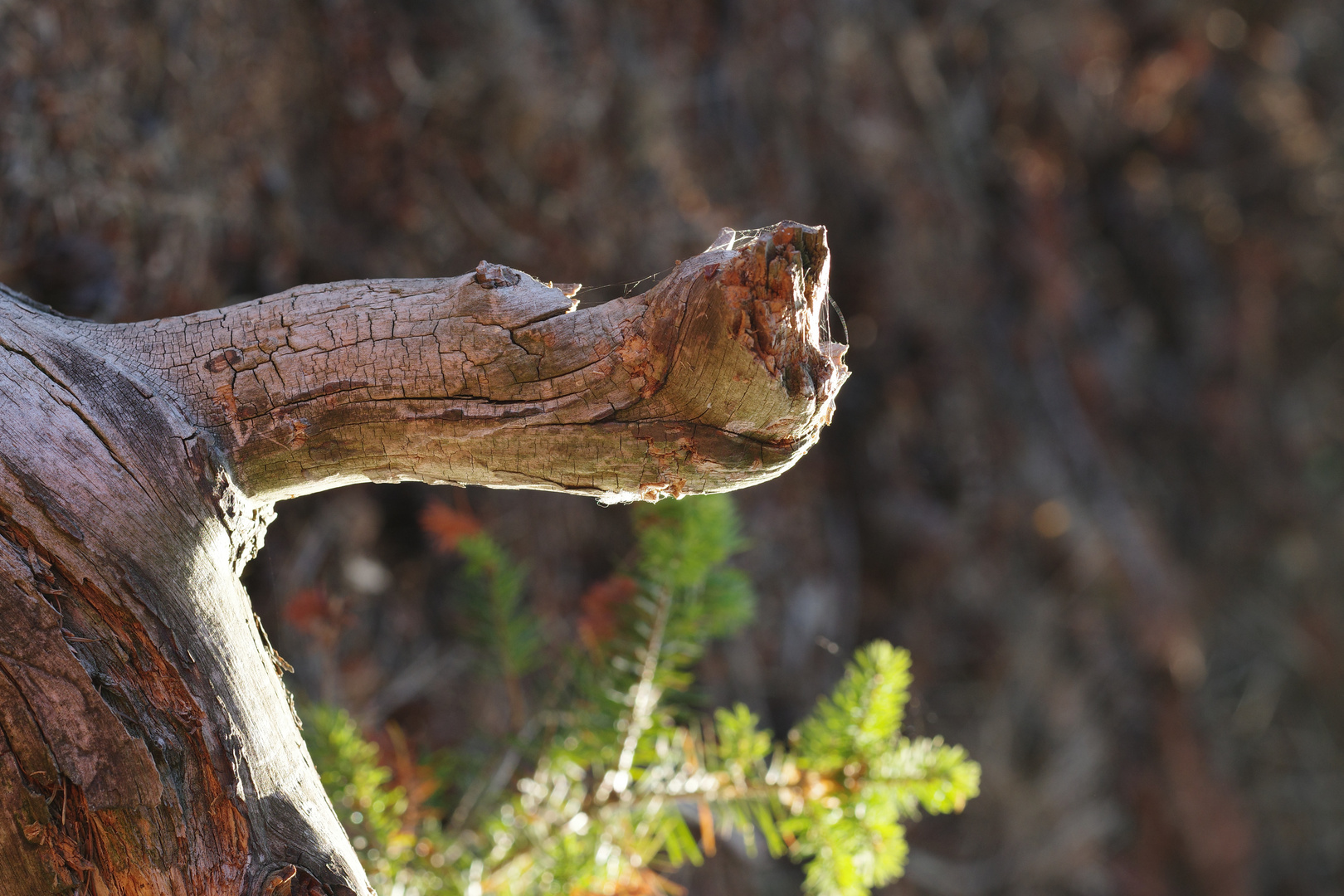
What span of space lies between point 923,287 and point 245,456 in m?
1.68

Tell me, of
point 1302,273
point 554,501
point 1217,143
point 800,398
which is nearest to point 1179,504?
point 1302,273

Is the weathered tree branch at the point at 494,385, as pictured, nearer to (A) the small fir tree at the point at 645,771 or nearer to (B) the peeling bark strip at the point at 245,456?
(B) the peeling bark strip at the point at 245,456

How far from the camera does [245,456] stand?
0.55 metres

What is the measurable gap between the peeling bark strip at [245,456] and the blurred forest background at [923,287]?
364mm

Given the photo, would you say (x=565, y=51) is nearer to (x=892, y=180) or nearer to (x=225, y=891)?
(x=892, y=180)

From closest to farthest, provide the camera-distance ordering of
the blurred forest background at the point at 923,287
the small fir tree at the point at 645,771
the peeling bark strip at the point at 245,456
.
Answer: the peeling bark strip at the point at 245,456, the small fir tree at the point at 645,771, the blurred forest background at the point at 923,287

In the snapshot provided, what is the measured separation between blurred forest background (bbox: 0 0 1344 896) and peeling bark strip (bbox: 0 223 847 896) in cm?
36

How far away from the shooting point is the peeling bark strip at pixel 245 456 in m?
0.49

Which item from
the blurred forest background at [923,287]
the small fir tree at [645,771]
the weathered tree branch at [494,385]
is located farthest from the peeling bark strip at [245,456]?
the blurred forest background at [923,287]

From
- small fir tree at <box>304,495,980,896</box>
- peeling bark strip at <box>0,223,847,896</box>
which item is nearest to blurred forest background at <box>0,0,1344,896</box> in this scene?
small fir tree at <box>304,495,980,896</box>

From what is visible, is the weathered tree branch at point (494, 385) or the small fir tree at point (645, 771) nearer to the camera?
the weathered tree branch at point (494, 385)

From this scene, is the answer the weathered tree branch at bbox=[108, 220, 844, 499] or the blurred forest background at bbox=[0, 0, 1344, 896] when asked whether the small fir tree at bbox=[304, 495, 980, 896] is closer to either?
the blurred forest background at bbox=[0, 0, 1344, 896]

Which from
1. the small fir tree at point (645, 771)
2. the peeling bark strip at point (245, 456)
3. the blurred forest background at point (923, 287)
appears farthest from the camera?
the blurred forest background at point (923, 287)

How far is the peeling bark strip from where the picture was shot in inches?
19.2
